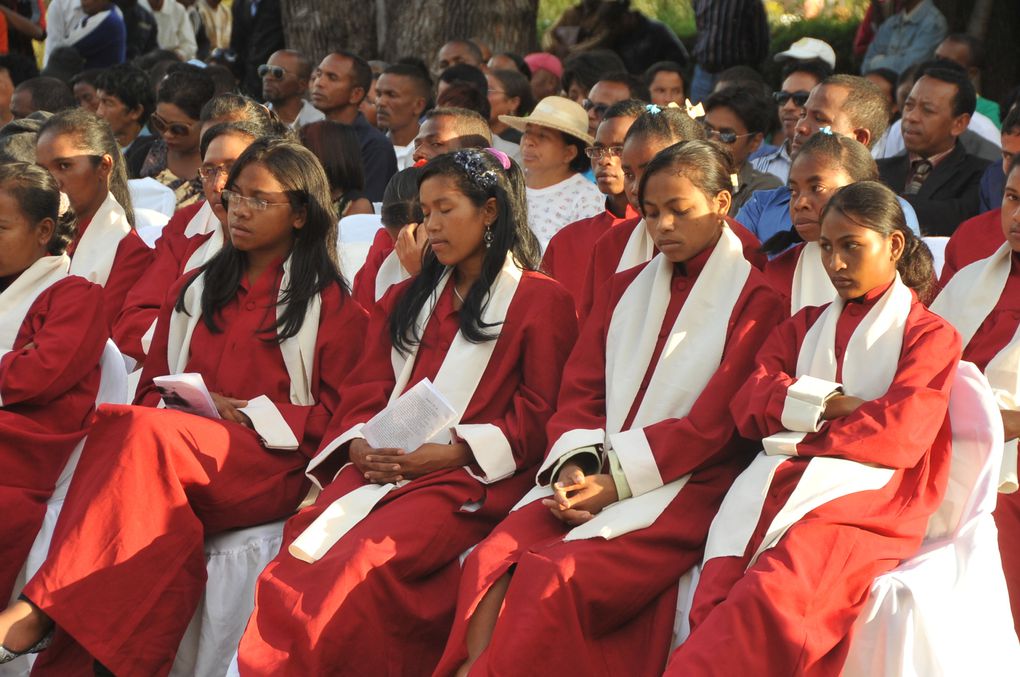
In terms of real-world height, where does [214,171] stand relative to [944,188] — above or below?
above

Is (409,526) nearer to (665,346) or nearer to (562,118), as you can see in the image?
(665,346)

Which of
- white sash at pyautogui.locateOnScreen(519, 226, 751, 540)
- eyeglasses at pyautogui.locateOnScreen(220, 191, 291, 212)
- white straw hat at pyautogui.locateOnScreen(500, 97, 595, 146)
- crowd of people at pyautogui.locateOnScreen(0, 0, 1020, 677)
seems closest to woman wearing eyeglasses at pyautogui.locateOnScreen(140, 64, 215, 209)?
crowd of people at pyautogui.locateOnScreen(0, 0, 1020, 677)

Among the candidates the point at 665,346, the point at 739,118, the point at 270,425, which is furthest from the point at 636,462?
the point at 739,118

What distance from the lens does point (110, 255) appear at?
6.19m

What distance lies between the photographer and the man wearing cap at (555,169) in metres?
6.66

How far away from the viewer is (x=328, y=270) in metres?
5.16

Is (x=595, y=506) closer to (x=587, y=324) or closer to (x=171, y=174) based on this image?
(x=587, y=324)

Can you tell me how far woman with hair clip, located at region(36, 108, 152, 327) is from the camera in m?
6.17

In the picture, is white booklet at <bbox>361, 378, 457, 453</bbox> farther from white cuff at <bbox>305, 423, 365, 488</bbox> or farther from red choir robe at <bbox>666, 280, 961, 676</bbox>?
red choir robe at <bbox>666, 280, 961, 676</bbox>

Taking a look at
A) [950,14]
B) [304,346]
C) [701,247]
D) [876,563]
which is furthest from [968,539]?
[950,14]

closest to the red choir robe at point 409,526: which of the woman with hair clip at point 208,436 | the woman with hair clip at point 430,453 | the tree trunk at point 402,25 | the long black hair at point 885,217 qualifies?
the woman with hair clip at point 430,453

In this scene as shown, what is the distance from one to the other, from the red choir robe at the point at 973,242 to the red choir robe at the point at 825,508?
1.15m

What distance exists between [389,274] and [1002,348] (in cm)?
225

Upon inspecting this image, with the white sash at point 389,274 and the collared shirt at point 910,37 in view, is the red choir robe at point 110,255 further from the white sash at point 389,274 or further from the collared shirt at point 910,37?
the collared shirt at point 910,37
